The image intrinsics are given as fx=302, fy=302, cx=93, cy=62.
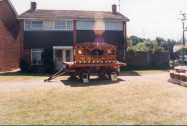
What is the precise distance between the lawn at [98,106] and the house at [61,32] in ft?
47.9

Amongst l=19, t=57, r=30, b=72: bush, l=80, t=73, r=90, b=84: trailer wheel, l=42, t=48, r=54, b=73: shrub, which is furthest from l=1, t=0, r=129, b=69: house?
l=80, t=73, r=90, b=84: trailer wheel

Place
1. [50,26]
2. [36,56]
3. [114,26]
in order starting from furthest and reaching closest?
[114,26] < [36,56] < [50,26]

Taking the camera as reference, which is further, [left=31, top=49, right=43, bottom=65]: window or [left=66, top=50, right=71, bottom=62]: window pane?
[left=66, top=50, right=71, bottom=62]: window pane

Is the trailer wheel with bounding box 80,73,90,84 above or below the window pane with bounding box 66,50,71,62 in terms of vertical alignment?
below

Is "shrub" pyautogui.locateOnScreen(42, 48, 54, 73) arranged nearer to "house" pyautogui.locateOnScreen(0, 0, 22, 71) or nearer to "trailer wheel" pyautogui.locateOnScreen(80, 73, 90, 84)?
"house" pyautogui.locateOnScreen(0, 0, 22, 71)

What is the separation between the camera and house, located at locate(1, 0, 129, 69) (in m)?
29.9

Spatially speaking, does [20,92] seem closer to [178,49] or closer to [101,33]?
[101,33]

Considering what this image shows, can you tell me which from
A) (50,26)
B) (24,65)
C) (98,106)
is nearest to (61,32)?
(50,26)

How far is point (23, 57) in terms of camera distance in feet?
99.1

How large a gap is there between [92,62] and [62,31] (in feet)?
35.2

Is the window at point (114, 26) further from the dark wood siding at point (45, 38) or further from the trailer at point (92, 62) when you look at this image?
the trailer at point (92, 62)

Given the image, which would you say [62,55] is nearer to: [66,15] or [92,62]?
[66,15]

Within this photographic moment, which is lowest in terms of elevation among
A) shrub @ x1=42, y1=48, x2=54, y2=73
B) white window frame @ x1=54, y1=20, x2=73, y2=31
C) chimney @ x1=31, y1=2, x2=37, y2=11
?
shrub @ x1=42, y1=48, x2=54, y2=73

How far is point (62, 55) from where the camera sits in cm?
3047
